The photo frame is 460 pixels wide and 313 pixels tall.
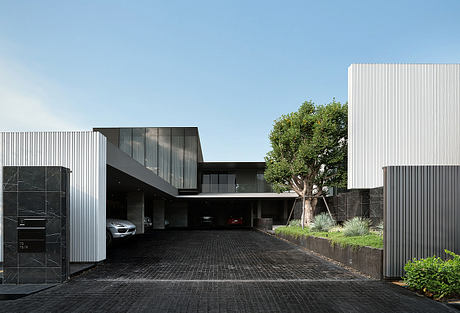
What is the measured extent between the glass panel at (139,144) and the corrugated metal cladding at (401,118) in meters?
17.9

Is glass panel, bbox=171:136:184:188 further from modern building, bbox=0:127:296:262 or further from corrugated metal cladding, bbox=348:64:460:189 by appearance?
corrugated metal cladding, bbox=348:64:460:189

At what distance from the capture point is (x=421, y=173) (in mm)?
7289

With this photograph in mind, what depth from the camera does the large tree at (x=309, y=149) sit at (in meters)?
17.9

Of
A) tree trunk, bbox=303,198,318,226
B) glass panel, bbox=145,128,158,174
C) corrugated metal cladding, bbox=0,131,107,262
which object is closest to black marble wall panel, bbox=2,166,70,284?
corrugated metal cladding, bbox=0,131,107,262

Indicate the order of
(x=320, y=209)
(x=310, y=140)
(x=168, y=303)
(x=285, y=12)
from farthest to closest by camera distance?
(x=320, y=209), (x=310, y=140), (x=285, y=12), (x=168, y=303)

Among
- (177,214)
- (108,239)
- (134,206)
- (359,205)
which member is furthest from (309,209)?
(177,214)

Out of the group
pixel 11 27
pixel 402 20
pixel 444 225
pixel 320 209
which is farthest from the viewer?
pixel 320 209

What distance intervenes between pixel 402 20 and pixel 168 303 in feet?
54.3

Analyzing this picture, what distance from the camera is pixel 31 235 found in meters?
7.02

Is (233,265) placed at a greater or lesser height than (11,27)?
lesser

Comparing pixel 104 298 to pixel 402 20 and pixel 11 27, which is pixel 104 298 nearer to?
pixel 11 27

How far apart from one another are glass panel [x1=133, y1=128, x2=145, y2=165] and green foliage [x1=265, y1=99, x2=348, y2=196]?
1254 cm

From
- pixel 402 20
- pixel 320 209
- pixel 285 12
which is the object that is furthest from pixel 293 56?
pixel 320 209

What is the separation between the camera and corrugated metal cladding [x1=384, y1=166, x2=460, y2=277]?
7070 millimetres
